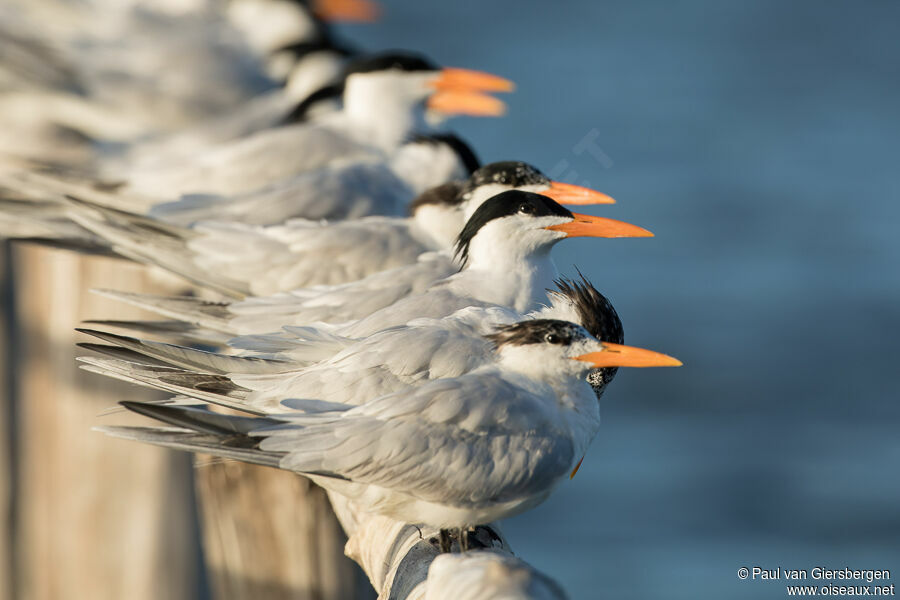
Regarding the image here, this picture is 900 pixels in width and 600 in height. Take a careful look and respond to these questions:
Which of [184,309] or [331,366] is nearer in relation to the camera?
[331,366]

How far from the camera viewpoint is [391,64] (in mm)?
5203

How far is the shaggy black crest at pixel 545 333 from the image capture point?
2.32 m

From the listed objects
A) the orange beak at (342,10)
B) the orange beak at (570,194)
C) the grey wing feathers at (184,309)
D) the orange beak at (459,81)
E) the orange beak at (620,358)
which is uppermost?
the orange beak at (342,10)

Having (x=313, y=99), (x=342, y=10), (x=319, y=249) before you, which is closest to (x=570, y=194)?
(x=319, y=249)

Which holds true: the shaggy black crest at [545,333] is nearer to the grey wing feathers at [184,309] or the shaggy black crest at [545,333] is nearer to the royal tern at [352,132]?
the grey wing feathers at [184,309]

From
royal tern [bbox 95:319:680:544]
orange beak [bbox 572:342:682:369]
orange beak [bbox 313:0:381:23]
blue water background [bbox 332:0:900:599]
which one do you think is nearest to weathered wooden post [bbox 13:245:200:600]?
royal tern [bbox 95:319:680:544]

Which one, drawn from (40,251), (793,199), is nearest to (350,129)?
(40,251)

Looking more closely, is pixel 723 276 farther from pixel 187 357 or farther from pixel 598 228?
pixel 187 357

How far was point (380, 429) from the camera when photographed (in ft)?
7.39

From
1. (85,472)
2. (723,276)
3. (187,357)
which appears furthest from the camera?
(723,276)

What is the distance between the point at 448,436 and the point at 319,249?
1461mm

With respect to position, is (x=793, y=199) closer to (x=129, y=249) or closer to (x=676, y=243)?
(x=676, y=243)

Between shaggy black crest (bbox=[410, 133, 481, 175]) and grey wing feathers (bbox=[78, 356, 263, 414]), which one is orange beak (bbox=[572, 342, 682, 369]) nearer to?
grey wing feathers (bbox=[78, 356, 263, 414])

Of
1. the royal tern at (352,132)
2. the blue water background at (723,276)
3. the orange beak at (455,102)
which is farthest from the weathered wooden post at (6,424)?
the orange beak at (455,102)
